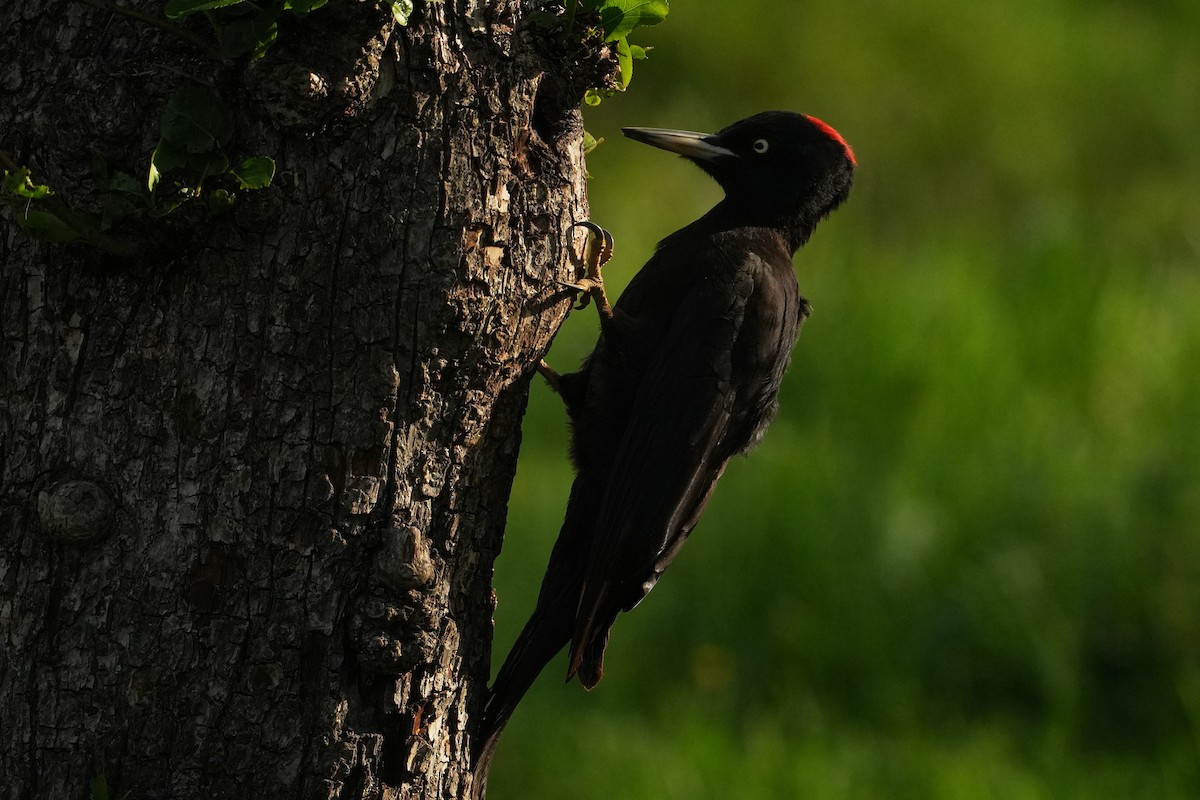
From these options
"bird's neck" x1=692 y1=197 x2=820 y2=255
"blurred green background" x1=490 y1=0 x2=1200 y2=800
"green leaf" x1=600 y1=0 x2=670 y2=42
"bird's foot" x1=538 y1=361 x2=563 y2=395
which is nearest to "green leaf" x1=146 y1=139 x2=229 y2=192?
"green leaf" x1=600 y1=0 x2=670 y2=42

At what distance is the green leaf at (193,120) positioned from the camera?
198cm

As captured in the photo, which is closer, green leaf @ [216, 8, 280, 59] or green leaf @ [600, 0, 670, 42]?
green leaf @ [216, 8, 280, 59]

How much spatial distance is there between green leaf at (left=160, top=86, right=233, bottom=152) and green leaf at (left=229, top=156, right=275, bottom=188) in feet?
0.15

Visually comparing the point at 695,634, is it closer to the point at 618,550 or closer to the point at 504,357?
the point at 618,550

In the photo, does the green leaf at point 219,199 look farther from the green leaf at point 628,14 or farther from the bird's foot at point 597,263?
the bird's foot at point 597,263

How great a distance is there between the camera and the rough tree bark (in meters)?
2.03

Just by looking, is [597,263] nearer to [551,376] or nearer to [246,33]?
[551,376]

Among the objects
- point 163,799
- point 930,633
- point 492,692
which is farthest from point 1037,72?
point 163,799

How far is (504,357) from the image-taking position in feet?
7.88

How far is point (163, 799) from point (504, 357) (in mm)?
874

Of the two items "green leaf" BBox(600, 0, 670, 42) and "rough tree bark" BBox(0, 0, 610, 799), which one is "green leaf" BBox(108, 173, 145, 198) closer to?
"rough tree bark" BBox(0, 0, 610, 799)

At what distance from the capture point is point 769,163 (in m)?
3.78

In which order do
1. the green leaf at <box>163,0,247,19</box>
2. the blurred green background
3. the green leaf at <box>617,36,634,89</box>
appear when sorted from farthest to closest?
the blurred green background, the green leaf at <box>617,36,634,89</box>, the green leaf at <box>163,0,247,19</box>

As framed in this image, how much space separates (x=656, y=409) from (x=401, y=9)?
1305 mm
